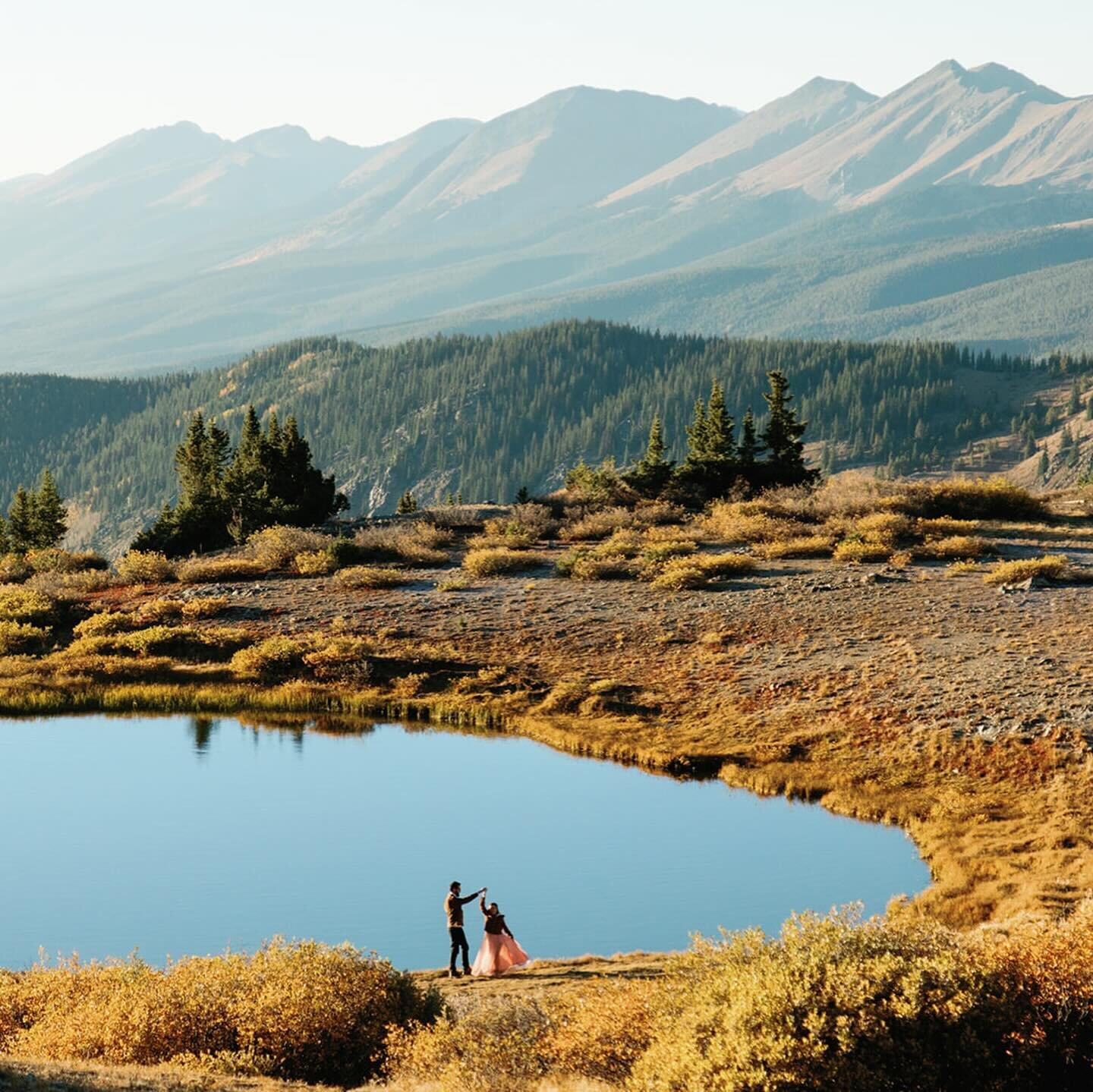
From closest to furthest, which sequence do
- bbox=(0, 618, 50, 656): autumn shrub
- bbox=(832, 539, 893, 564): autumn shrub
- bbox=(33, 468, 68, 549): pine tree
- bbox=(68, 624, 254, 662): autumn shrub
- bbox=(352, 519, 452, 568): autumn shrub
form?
bbox=(68, 624, 254, 662): autumn shrub < bbox=(0, 618, 50, 656): autumn shrub < bbox=(832, 539, 893, 564): autumn shrub < bbox=(352, 519, 452, 568): autumn shrub < bbox=(33, 468, 68, 549): pine tree

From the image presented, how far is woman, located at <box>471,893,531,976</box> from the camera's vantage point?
2170cm

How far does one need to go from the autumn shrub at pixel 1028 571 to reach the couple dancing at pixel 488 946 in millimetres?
28436

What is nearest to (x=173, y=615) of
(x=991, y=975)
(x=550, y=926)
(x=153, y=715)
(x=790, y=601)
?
(x=153, y=715)

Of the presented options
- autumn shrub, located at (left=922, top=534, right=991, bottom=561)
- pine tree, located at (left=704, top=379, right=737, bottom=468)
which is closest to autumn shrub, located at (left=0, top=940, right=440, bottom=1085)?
autumn shrub, located at (left=922, top=534, right=991, bottom=561)

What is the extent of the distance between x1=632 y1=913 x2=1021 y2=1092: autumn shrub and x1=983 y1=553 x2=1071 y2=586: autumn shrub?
1272 inches

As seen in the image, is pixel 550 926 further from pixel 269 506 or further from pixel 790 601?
pixel 269 506

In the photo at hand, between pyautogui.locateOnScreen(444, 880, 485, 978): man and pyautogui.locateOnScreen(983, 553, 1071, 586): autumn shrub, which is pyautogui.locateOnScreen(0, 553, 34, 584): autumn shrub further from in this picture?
pyautogui.locateOnScreen(444, 880, 485, 978): man

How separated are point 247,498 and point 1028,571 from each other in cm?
4745

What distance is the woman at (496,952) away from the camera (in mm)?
21703

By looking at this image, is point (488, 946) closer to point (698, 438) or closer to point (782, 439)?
point (782, 439)

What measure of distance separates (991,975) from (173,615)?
40598 millimetres

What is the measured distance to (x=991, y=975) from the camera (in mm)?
14383

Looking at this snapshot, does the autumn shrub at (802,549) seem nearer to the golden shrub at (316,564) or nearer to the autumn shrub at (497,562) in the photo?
the autumn shrub at (497,562)

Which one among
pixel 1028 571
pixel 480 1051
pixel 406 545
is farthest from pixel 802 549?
pixel 480 1051
